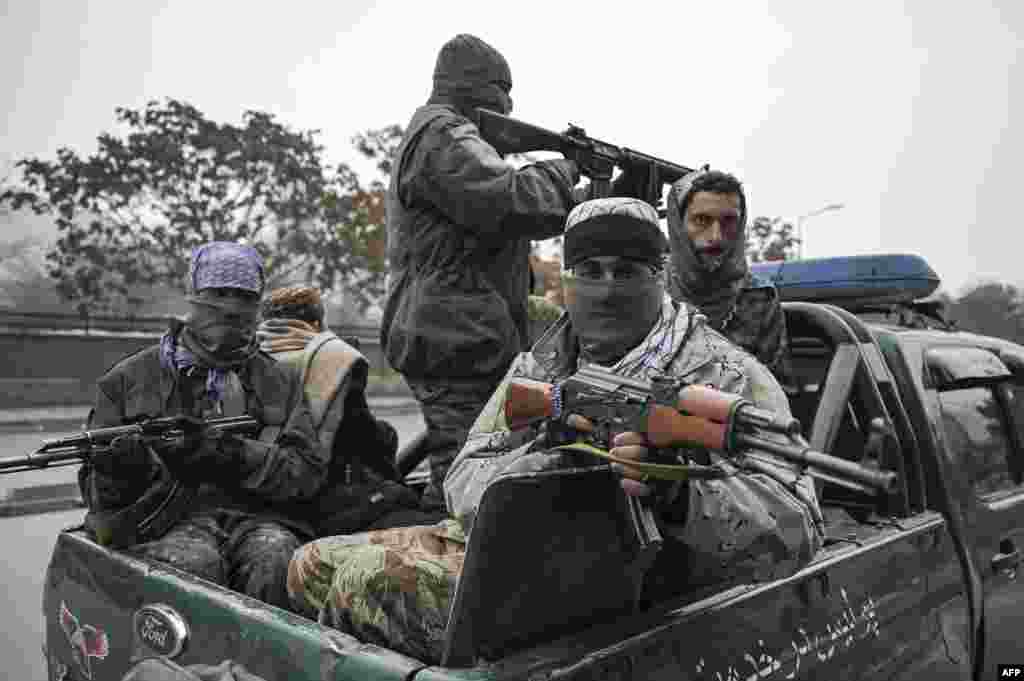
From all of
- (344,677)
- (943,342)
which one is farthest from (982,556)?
(344,677)

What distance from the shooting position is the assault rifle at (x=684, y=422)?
1216mm

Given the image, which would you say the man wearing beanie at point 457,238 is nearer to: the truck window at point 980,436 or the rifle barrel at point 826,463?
the truck window at point 980,436

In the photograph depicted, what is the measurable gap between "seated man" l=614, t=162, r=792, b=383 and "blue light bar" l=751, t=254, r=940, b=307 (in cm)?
81

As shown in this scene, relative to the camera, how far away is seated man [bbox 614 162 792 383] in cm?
287

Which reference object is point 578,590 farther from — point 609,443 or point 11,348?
point 11,348

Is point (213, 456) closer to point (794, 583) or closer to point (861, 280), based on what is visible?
point (794, 583)

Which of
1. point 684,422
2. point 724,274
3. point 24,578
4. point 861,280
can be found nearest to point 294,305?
point 724,274

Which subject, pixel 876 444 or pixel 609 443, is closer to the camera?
pixel 876 444

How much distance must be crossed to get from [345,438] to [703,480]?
1929 mm

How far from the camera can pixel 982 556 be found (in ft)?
9.33

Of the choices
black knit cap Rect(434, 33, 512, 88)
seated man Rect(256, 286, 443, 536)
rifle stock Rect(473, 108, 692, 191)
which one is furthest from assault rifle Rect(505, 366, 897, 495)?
black knit cap Rect(434, 33, 512, 88)

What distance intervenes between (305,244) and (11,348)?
6.19 metres

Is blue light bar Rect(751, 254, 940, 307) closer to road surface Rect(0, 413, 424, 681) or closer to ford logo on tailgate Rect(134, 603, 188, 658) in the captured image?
ford logo on tailgate Rect(134, 603, 188, 658)

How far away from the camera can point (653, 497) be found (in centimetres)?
154
